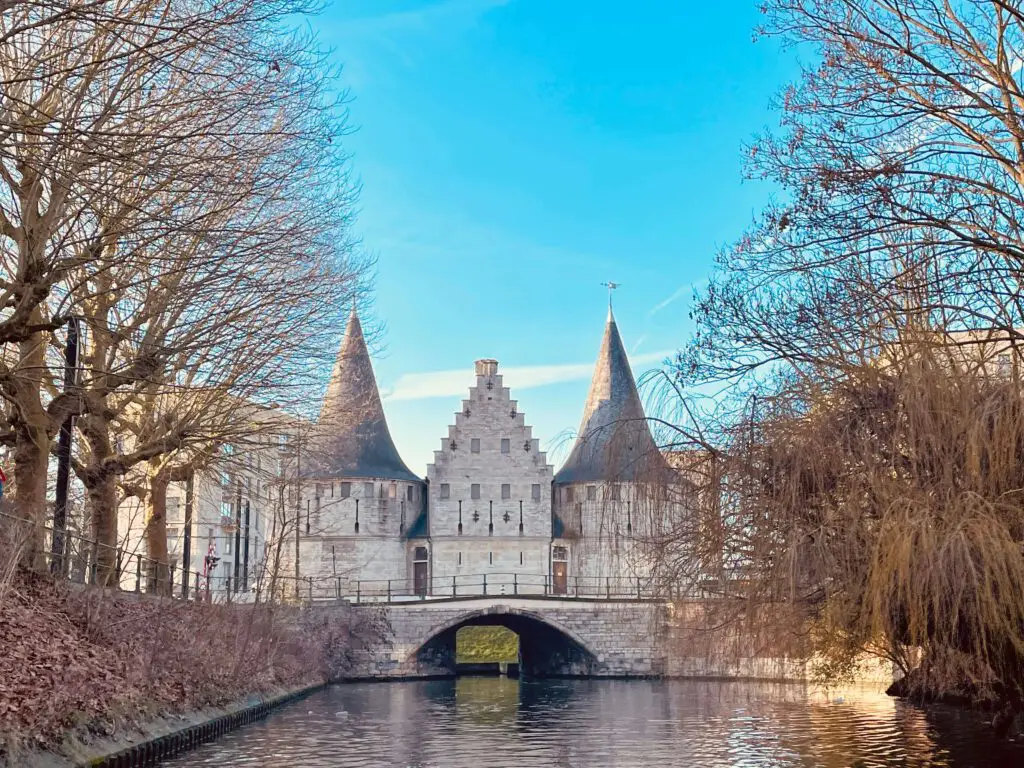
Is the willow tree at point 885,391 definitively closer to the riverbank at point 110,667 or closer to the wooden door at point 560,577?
the riverbank at point 110,667

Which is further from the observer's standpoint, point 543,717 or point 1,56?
point 543,717

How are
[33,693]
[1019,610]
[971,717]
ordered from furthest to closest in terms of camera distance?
[971,717], [33,693], [1019,610]

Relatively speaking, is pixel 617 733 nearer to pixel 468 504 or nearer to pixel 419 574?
pixel 468 504

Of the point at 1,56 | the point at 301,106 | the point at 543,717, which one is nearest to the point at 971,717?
the point at 543,717

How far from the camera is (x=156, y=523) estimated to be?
21391 millimetres

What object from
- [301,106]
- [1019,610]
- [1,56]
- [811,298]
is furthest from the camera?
[301,106]

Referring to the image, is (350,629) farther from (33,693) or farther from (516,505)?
(33,693)

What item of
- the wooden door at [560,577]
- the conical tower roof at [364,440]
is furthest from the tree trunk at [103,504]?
the wooden door at [560,577]

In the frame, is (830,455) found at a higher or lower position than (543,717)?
higher

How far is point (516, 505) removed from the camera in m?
50.1

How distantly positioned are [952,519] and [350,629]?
27485 mm

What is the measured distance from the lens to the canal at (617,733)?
14531 mm


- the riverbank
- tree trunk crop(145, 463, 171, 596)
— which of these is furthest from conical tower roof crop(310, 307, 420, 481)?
the riverbank

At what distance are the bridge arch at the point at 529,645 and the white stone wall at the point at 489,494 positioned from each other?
6476mm
